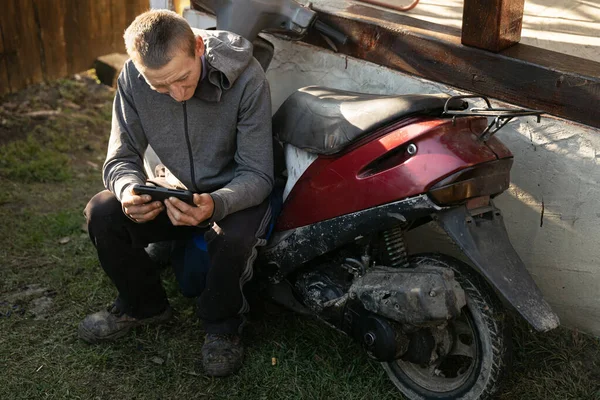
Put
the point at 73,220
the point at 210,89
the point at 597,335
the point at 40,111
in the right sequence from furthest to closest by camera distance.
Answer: the point at 40,111
the point at 73,220
the point at 597,335
the point at 210,89

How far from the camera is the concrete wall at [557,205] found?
3016 mm

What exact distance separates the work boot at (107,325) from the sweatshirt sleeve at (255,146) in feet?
2.77

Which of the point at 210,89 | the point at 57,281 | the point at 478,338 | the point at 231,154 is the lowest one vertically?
the point at 57,281

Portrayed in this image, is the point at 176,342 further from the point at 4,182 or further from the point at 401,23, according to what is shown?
the point at 4,182

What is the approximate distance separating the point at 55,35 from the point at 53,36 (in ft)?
0.07

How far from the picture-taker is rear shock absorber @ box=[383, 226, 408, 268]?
9.39ft

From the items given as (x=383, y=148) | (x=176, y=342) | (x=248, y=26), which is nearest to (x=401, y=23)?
(x=248, y=26)

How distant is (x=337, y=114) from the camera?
2828 mm

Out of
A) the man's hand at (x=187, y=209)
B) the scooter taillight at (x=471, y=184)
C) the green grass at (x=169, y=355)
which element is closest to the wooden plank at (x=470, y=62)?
the scooter taillight at (x=471, y=184)

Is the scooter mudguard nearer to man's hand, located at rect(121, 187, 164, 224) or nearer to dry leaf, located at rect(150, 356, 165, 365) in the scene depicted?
man's hand, located at rect(121, 187, 164, 224)

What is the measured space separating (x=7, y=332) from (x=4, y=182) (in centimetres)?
181

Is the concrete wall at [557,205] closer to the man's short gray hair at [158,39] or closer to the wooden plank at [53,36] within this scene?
the man's short gray hair at [158,39]

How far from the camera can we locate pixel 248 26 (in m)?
3.29

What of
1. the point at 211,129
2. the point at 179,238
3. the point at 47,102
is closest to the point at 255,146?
the point at 211,129
